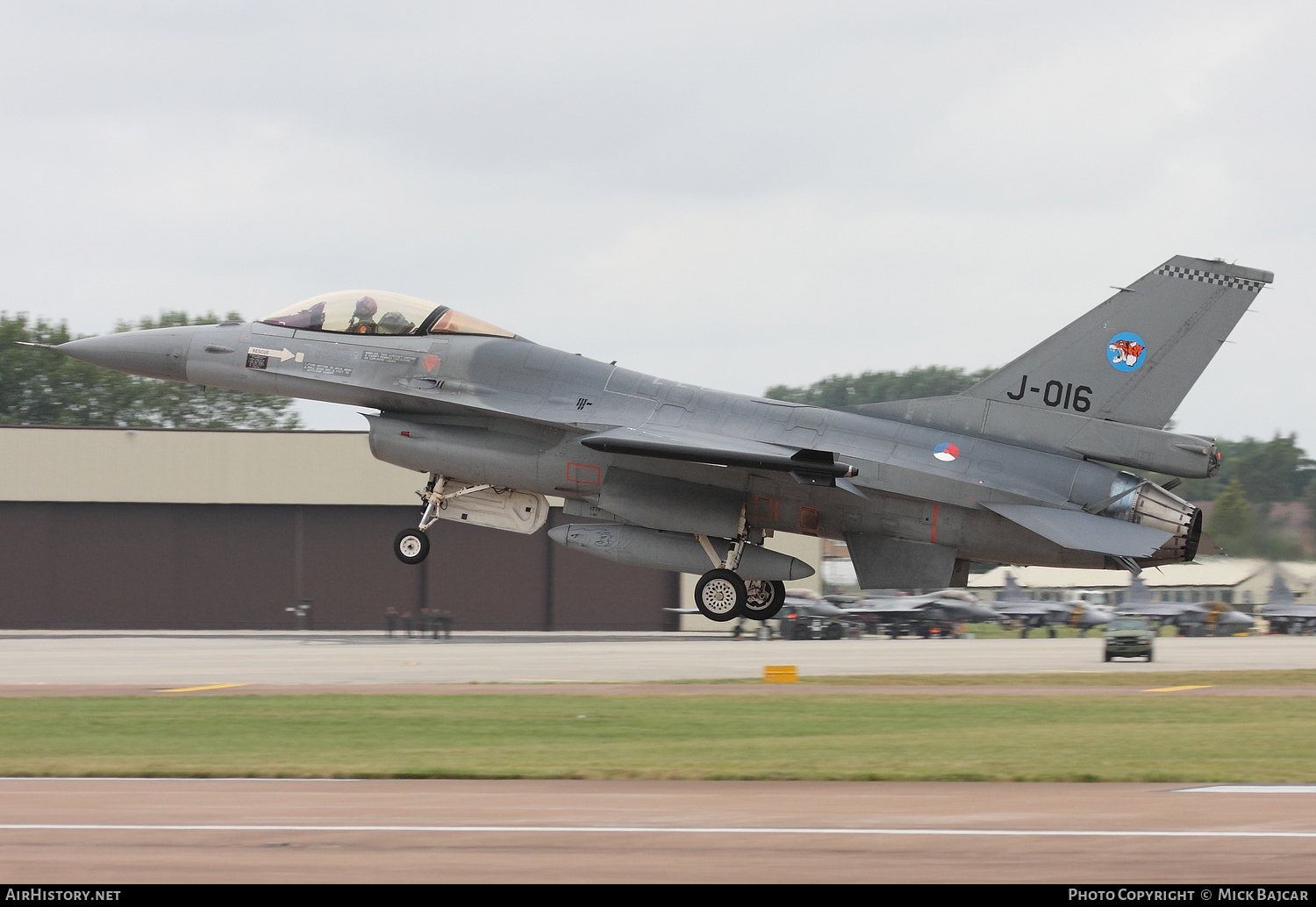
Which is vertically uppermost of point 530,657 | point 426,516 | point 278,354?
point 278,354

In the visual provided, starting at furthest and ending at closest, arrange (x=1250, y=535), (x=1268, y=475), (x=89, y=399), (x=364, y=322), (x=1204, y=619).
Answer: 1. (x=89, y=399)
2. (x=1204, y=619)
3. (x=1268, y=475)
4. (x=1250, y=535)
5. (x=364, y=322)

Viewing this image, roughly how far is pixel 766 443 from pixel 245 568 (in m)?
48.4

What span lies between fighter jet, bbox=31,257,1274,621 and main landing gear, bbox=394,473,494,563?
0.03 meters

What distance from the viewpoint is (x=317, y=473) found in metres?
63.8

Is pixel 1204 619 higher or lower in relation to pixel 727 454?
lower

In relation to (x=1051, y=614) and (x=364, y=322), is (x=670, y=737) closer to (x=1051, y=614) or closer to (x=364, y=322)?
(x=364, y=322)

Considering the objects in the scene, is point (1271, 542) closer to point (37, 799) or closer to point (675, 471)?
point (675, 471)

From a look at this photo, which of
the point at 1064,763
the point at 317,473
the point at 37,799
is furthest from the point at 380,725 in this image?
the point at 317,473

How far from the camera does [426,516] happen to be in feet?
70.1

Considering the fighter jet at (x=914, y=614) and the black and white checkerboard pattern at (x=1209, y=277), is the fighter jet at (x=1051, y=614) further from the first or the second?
the black and white checkerboard pattern at (x=1209, y=277)

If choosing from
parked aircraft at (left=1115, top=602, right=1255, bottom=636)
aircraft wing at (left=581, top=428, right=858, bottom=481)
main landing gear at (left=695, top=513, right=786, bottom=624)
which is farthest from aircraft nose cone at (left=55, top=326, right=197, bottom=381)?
parked aircraft at (left=1115, top=602, right=1255, bottom=636)

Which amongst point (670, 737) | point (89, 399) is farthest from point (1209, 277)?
point (89, 399)

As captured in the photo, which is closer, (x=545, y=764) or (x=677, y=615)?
(x=545, y=764)

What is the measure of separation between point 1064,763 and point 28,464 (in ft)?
179
